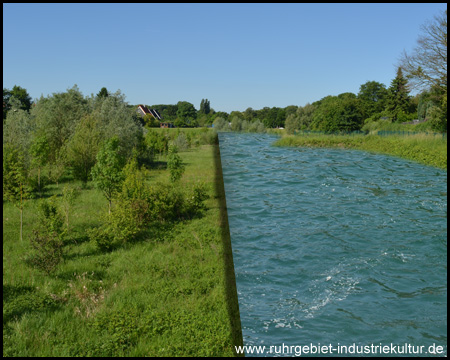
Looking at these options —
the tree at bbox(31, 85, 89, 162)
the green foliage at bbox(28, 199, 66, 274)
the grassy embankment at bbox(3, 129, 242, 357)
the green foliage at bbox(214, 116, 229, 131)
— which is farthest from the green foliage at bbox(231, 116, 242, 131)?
the tree at bbox(31, 85, 89, 162)

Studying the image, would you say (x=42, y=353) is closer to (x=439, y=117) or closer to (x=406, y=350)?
(x=406, y=350)

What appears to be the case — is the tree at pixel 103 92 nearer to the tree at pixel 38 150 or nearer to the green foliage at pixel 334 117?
the tree at pixel 38 150

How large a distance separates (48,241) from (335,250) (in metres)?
10.2

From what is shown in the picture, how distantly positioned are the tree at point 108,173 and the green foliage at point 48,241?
2.12 m

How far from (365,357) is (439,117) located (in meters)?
24.8

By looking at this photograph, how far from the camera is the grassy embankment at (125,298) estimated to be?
6.80 metres

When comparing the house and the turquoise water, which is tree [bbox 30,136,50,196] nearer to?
the turquoise water

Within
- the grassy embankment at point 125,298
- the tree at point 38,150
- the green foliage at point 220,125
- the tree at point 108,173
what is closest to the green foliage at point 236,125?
the green foliage at point 220,125

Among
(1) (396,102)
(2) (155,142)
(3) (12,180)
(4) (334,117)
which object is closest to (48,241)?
(3) (12,180)

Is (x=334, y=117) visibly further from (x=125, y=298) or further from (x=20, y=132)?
(x=20, y=132)

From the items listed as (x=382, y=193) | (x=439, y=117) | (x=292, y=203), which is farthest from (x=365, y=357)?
(x=439, y=117)

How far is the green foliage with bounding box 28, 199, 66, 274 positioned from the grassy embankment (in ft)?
0.89

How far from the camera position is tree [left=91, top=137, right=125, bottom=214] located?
14.1m

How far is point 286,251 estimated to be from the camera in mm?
2461
